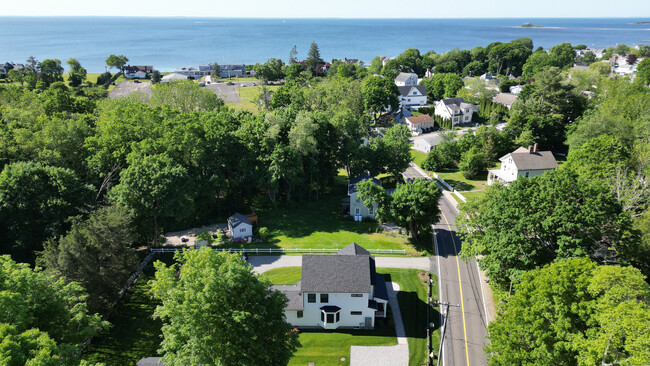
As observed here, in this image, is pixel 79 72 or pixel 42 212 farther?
pixel 79 72

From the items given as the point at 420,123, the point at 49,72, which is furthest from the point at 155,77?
the point at 420,123

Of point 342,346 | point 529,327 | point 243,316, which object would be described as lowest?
point 342,346

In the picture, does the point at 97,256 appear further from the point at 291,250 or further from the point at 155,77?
the point at 155,77

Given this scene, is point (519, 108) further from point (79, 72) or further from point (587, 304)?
point (79, 72)

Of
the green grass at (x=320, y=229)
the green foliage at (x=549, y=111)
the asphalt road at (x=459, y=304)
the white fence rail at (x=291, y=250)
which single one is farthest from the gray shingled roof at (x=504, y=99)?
the white fence rail at (x=291, y=250)

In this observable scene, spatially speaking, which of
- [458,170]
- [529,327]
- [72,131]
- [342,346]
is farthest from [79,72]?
[529,327]

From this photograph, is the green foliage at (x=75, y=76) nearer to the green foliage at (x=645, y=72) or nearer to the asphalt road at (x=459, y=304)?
the asphalt road at (x=459, y=304)
